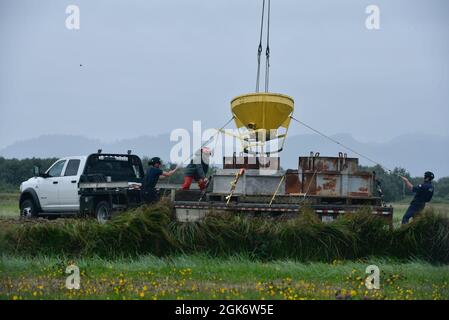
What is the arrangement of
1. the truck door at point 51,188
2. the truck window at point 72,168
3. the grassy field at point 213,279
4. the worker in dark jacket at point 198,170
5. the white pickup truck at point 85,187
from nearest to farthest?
1. the grassy field at point 213,279
2. the worker in dark jacket at point 198,170
3. the white pickup truck at point 85,187
4. the truck window at point 72,168
5. the truck door at point 51,188

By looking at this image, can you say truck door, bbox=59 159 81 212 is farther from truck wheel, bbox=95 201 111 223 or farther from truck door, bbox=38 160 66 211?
truck wheel, bbox=95 201 111 223

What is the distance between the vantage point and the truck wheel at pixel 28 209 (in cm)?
1988

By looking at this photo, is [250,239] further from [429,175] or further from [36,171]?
[36,171]

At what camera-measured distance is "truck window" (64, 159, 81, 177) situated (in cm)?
1883

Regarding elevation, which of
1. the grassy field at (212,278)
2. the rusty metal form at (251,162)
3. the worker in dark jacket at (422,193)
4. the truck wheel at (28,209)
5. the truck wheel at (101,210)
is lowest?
the truck wheel at (28,209)

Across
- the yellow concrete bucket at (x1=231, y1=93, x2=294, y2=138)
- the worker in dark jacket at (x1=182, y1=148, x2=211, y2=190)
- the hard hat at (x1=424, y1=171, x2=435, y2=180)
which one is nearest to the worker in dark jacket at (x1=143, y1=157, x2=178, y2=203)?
the worker in dark jacket at (x1=182, y1=148, x2=211, y2=190)

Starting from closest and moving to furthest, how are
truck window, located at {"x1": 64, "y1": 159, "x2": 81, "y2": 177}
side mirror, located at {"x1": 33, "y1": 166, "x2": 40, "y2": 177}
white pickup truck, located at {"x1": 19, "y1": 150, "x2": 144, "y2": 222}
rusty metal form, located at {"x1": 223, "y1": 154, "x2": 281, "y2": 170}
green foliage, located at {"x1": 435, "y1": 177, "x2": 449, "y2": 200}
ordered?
rusty metal form, located at {"x1": 223, "y1": 154, "x2": 281, "y2": 170} → white pickup truck, located at {"x1": 19, "y1": 150, "x2": 144, "y2": 222} → truck window, located at {"x1": 64, "y1": 159, "x2": 81, "y2": 177} → side mirror, located at {"x1": 33, "y1": 166, "x2": 40, "y2": 177} → green foliage, located at {"x1": 435, "y1": 177, "x2": 449, "y2": 200}

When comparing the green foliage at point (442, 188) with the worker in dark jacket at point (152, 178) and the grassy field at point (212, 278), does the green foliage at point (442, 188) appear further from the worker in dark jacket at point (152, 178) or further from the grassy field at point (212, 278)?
the grassy field at point (212, 278)

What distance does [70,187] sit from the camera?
61.7ft

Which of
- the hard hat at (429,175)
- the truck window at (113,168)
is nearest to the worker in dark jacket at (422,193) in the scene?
the hard hat at (429,175)

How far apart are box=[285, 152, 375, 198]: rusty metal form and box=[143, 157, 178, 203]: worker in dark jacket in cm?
310

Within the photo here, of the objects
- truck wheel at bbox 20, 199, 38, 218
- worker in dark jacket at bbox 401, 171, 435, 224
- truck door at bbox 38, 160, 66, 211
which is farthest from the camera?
truck wheel at bbox 20, 199, 38, 218

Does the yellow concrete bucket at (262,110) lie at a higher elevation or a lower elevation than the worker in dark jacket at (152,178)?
A: higher
